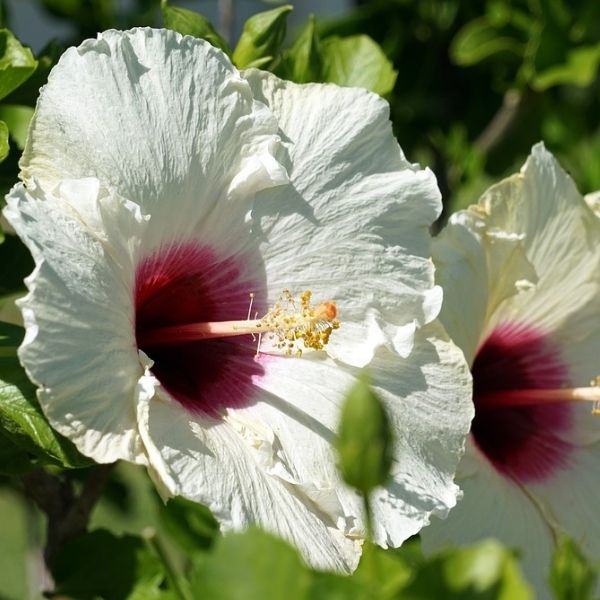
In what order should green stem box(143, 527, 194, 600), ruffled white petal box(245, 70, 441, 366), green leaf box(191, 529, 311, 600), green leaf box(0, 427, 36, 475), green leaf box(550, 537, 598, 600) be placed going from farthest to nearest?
ruffled white petal box(245, 70, 441, 366), green leaf box(0, 427, 36, 475), green stem box(143, 527, 194, 600), green leaf box(550, 537, 598, 600), green leaf box(191, 529, 311, 600)

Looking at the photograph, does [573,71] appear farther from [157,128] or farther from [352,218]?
[157,128]

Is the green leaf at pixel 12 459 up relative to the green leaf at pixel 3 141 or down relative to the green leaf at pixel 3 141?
down

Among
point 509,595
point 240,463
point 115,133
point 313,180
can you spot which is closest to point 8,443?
point 240,463

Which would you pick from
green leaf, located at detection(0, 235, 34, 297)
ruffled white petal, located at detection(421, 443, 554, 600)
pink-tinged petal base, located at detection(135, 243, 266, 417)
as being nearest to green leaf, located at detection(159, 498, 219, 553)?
pink-tinged petal base, located at detection(135, 243, 266, 417)

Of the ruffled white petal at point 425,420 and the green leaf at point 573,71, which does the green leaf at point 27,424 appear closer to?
the ruffled white petal at point 425,420

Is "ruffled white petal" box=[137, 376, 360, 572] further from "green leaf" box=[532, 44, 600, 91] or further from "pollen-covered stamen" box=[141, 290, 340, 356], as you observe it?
"green leaf" box=[532, 44, 600, 91]

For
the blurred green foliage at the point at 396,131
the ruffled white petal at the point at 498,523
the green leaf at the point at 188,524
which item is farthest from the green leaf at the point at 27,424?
the ruffled white petal at the point at 498,523

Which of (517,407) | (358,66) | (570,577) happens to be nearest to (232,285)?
(358,66)
